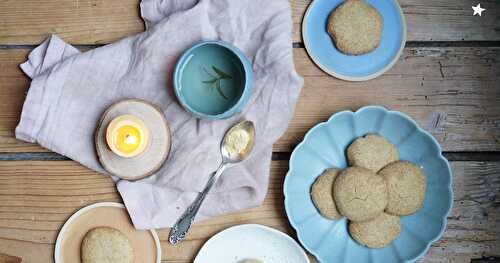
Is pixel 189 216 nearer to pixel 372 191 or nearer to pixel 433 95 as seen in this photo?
pixel 372 191

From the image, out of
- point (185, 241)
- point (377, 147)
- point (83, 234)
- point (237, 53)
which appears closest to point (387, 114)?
point (377, 147)

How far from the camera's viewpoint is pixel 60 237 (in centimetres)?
92

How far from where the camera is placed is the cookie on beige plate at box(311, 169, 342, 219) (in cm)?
89

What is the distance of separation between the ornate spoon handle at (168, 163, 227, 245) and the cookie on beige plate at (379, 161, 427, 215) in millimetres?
286

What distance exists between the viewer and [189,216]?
2.96ft

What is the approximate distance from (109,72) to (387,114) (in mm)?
→ 495

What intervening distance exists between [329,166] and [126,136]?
36 cm

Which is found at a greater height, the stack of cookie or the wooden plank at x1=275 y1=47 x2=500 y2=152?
the wooden plank at x1=275 y1=47 x2=500 y2=152

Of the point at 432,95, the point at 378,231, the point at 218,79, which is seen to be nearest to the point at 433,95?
the point at 432,95

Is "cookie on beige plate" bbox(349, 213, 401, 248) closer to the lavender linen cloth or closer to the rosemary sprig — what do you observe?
the lavender linen cloth

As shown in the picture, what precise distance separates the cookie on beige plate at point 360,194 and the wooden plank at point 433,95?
0.12 metres

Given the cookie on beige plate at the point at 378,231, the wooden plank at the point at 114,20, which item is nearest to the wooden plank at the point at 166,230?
the cookie on beige plate at the point at 378,231

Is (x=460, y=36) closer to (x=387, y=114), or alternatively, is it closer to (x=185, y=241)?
(x=387, y=114)

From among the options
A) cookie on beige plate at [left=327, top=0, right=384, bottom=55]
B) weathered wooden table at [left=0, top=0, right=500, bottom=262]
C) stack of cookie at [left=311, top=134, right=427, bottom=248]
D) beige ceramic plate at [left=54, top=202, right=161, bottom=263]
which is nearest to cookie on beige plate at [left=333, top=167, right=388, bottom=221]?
stack of cookie at [left=311, top=134, right=427, bottom=248]
